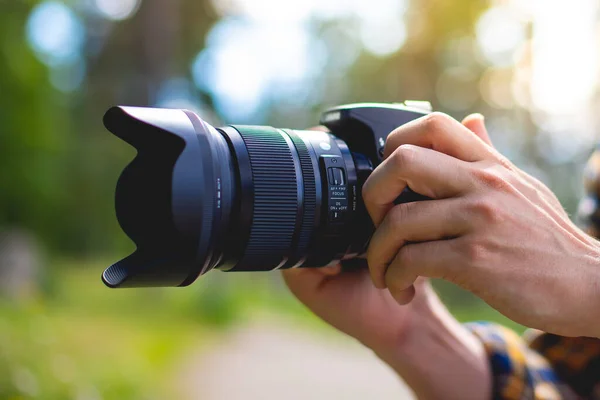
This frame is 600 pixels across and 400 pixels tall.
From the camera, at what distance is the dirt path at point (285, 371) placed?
15.0 feet

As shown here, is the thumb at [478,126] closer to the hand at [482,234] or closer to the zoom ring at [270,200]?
the hand at [482,234]

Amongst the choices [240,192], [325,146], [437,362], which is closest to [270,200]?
[240,192]

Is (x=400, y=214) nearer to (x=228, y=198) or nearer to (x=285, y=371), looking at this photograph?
(x=228, y=198)

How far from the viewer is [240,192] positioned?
1248mm

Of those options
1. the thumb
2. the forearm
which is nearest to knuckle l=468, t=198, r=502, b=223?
the thumb

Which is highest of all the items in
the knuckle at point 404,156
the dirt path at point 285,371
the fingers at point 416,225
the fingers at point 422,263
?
the knuckle at point 404,156

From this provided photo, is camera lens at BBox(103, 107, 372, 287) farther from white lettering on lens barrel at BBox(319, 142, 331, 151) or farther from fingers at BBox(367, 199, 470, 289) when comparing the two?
fingers at BBox(367, 199, 470, 289)

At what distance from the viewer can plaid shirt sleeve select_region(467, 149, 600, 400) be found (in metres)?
1.57

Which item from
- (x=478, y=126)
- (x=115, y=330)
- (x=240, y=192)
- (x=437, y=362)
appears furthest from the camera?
(x=115, y=330)

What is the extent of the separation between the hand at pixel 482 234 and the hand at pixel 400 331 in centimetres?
30

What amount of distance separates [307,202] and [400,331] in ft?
1.42

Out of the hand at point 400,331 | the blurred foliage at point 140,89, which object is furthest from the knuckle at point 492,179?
the blurred foliage at point 140,89

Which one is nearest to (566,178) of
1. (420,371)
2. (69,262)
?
(69,262)

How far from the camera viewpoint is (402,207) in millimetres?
1203
